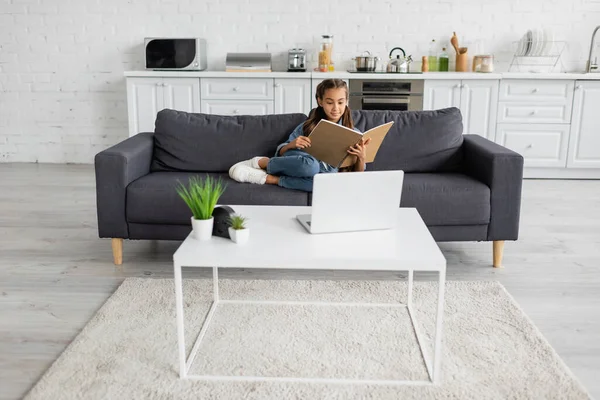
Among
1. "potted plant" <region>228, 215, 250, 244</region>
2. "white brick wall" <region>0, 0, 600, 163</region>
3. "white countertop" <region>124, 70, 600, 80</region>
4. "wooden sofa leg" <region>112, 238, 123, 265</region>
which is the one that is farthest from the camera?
"white brick wall" <region>0, 0, 600, 163</region>

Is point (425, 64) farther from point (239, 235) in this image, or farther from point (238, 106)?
point (239, 235)

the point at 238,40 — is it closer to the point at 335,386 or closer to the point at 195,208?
the point at 195,208

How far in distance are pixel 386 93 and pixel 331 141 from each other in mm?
2575

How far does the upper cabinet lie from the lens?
5.04m

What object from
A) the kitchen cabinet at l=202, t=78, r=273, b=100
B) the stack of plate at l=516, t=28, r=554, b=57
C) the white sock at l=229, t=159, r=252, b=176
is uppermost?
the stack of plate at l=516, t=28, r=554, b=57

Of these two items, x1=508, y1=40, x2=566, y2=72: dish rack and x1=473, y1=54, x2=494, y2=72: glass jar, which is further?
x1=508, y1=40, x2=566, y2=72: dish rack

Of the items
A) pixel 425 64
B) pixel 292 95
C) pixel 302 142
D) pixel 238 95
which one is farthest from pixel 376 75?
pixel 302 142

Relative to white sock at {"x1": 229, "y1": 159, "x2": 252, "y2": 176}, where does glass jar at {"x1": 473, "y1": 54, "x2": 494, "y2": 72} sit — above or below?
above

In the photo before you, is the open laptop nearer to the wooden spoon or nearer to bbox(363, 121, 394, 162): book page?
bbox(363, 121, 394, 162): book page

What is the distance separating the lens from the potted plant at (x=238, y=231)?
6.55 ft

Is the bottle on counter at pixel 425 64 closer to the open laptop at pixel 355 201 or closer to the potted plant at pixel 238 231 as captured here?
the open laptop at pixel 355 201

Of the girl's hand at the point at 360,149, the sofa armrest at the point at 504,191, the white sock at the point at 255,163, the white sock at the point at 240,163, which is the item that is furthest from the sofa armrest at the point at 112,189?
the sofa armrest at the point at 504,191

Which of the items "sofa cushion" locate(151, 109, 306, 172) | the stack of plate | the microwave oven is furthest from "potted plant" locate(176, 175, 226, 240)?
the stack of plate

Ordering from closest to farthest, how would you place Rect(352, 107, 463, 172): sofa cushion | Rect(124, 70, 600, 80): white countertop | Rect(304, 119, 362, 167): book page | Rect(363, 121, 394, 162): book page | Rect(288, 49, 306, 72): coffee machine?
Rect(304, 119, 362, 167): book page, Rect(363, 121, 394, 162): book page, Rect(352, 107, 463, 172): sofa cushion, Rect(124, 70, 600, 80): white countertop, Rect(288, 49, 306, 72): coffee machine
